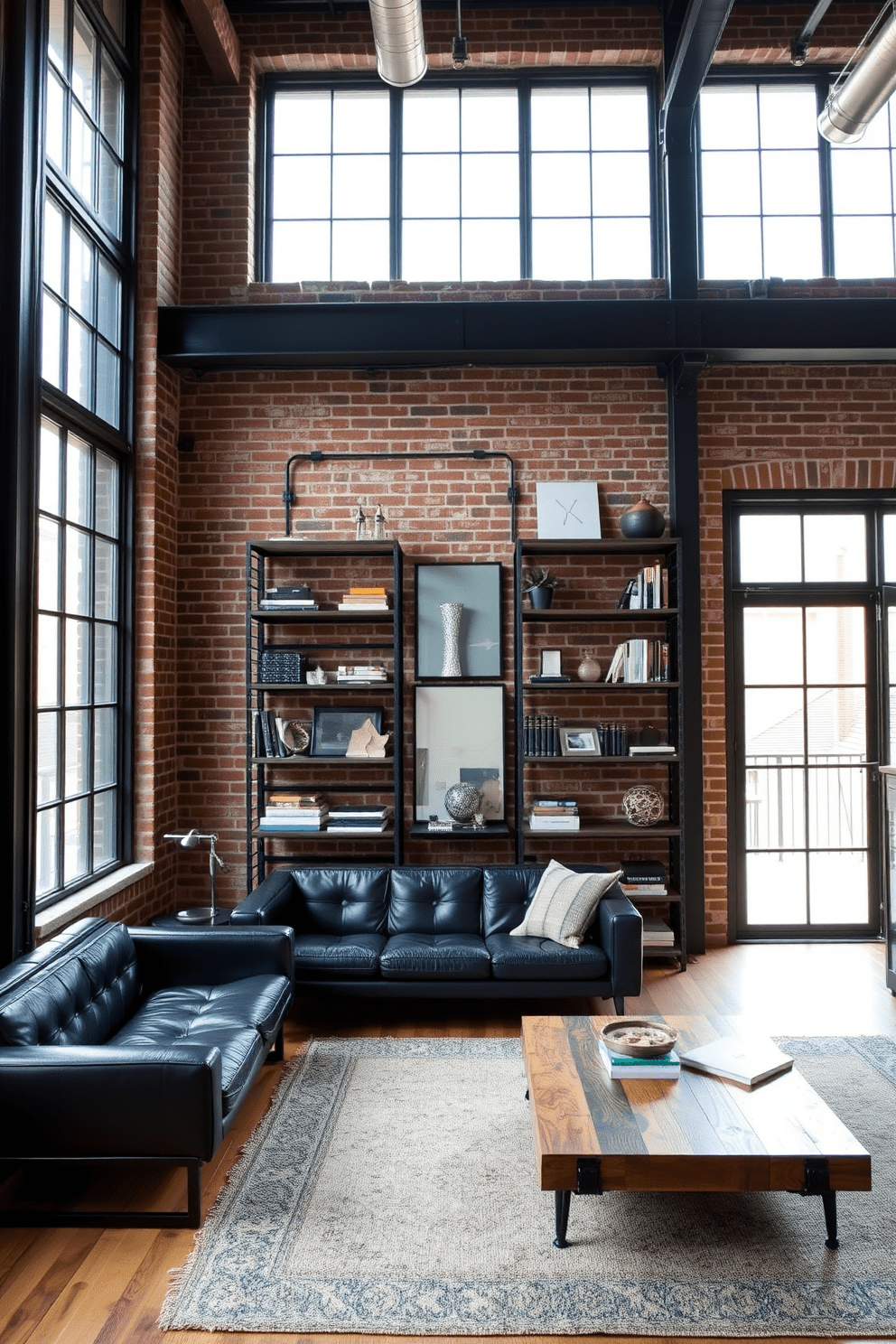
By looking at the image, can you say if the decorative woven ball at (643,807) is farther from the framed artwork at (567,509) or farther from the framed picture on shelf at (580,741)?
the framed artwork at (567,509)

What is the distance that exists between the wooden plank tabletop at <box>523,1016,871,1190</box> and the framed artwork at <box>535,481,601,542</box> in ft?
11.2

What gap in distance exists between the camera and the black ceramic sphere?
548 centimetres

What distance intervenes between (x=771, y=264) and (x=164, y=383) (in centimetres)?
391

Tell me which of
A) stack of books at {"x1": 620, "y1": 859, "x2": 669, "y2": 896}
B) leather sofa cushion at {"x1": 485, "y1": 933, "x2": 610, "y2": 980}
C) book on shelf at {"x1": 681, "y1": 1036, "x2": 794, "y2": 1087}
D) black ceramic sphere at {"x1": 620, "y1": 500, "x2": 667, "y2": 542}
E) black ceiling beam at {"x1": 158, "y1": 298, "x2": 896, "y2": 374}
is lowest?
leather sofa cushion at {"x1": 485, "y1": 933, "x2": 610, "y2": 980}

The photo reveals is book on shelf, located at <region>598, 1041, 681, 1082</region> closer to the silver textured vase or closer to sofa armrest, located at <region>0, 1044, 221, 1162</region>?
sofa armrest, located at <region>0, 1044, 221, 1162</region>

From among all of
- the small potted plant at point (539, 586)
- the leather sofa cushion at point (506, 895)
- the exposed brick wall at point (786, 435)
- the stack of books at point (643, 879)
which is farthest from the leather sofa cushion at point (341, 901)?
the exposed brick wall at point (786, 435)

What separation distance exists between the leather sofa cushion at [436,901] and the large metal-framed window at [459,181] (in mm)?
3747

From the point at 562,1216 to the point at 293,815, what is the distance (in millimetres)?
3111

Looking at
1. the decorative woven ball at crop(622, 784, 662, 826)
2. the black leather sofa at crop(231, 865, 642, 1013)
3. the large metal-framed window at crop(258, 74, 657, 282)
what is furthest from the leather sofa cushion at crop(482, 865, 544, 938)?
the large metal-framed window at crop(258, 74, 657, 282)

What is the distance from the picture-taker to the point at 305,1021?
15.3ft

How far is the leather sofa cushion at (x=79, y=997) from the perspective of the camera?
3.00 meters

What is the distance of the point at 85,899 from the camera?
170 inches

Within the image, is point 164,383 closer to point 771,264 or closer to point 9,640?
point 9,640

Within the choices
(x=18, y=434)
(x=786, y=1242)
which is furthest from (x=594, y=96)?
(x=786, y=1242)
